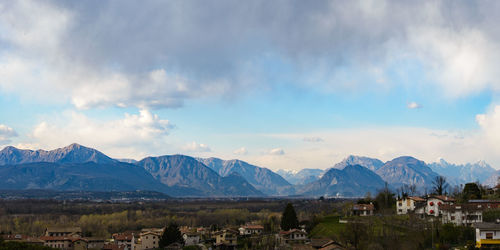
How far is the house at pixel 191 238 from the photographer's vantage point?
97312mm

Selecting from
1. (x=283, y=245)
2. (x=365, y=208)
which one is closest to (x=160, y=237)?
(x=283, y=245)

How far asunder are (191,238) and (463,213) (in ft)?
167

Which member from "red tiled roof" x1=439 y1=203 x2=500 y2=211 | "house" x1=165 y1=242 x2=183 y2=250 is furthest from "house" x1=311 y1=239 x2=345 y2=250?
"house" x1=165 y1=242 x2=183 y2=250

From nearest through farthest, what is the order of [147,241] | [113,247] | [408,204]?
[408,204], [113,247], [147,241]

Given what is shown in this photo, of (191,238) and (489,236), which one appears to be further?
(191,238)

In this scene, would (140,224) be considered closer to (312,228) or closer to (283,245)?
(312,228)

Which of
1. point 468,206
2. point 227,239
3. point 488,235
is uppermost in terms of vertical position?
point 468,206

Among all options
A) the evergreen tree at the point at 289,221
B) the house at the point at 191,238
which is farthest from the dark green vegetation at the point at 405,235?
the house at the point at 191,238

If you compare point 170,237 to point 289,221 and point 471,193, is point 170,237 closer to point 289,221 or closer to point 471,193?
point 289,221

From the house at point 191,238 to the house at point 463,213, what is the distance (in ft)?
154

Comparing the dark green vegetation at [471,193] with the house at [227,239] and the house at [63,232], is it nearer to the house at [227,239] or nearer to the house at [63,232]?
the house at [227,239]

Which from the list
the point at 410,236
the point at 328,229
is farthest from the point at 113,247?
the point at 410,236

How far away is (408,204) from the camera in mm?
88500

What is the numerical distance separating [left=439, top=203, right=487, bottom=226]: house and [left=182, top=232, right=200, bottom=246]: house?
47.0m
